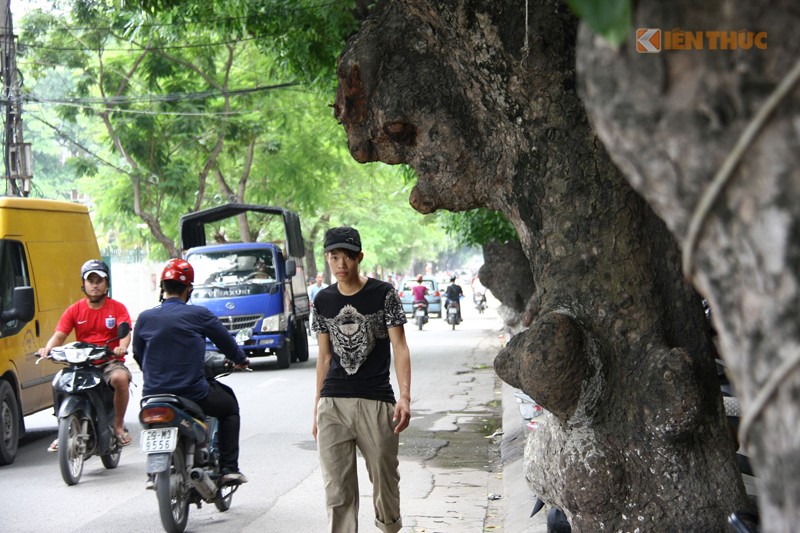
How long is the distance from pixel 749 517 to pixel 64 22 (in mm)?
23526

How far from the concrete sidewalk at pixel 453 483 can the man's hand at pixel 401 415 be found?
1721 millimetres

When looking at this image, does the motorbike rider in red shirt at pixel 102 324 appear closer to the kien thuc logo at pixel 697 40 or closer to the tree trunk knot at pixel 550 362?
the tree trunk knot at pixel 550 362

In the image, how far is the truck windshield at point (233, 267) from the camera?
1977 centimetres

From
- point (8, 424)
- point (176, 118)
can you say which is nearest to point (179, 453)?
point (8, 424)

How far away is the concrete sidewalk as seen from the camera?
7363 millimetres

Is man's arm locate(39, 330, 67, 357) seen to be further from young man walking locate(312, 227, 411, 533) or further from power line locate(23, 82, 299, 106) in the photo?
power line locate(23, 82, 299, 106)

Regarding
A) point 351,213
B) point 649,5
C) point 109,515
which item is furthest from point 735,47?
point 351,213

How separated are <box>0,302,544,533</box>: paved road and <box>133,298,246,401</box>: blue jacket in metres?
1.08

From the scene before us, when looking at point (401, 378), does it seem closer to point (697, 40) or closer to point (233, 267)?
point (697, 40)

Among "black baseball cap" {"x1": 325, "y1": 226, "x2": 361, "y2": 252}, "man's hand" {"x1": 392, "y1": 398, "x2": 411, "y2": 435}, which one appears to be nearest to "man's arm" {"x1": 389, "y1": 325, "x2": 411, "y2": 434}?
"man's hand" {"x1": 392, "y1": 398, "x2": 411, "y2": 435}

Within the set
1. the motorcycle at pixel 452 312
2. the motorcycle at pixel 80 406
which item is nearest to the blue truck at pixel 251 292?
the motorcycle at pixel 80 406

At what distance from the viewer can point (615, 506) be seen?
4.62m

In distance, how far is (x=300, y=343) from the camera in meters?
21.5

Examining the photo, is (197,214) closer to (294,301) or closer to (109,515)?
(294,301)
